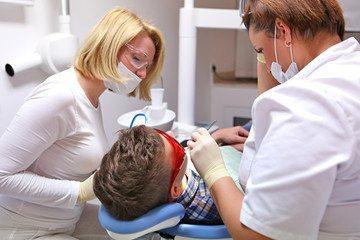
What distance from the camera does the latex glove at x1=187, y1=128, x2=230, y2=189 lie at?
3.10 ft

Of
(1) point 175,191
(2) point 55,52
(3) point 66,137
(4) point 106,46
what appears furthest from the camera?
(2) point 55,52

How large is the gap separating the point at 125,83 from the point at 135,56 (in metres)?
0.13

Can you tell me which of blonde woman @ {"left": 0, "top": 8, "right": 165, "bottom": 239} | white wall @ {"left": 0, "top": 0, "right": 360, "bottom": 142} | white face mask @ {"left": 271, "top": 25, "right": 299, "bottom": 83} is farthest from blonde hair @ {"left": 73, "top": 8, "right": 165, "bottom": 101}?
white face mask @ {"left": 271, "top": 25, "right": 299, "bottom": 83}

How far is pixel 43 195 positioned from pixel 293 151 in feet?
3.05

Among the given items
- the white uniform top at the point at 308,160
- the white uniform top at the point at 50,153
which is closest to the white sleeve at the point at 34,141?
the white uniform top at the point at 50,153

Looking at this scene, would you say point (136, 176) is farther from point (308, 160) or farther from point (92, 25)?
point (92, 25)

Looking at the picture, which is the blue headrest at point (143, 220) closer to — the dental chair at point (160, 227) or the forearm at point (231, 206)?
the dental chair at point (160, 227)

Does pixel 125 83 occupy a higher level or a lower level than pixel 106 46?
lower

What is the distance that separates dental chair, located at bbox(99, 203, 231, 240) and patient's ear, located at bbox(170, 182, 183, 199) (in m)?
0.08

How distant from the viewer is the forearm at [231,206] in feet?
2.58

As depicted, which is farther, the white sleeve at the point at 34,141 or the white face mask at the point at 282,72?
the white sleeve at the point at 34,141

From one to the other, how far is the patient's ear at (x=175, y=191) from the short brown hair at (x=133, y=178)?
0.9 inches

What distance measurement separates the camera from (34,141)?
1165mm

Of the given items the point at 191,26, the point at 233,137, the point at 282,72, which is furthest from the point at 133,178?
the point at 191,26
